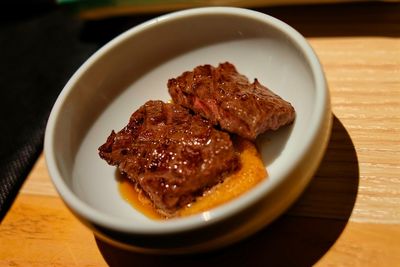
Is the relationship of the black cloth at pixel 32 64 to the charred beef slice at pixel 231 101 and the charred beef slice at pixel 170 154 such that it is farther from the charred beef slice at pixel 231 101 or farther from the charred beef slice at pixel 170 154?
the charred beef slice at pixel 231 101

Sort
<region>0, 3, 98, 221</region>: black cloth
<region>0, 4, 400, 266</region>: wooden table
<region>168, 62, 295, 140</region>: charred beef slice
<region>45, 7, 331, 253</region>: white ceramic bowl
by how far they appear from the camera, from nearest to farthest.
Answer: <region>45, 7, 331, 253</region>: white ceramic bowl < <region>0, 4, 400, 266</region>: wooden table < <region>168, 62, 295, 140</region>: charred beef slice < <region>0, 3, 98, 221</region>: black cloth

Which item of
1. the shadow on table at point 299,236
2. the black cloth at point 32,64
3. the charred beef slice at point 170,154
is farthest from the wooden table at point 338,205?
the charred beef slice at point 170,154

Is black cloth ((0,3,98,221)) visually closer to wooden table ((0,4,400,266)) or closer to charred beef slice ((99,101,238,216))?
wooden table ((0,4,400,266))

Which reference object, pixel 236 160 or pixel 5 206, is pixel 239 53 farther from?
pixel 5 206

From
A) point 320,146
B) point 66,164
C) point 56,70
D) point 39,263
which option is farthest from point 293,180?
point 56,70

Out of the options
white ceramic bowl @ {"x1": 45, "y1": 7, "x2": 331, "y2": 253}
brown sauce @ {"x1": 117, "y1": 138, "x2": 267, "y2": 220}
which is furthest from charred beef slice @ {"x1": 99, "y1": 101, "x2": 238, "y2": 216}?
white ceramic bowl @ {"x1": 45, "y1": 7, "x2": 331, "y2": 253}

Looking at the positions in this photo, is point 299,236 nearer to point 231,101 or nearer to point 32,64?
point 231,101
